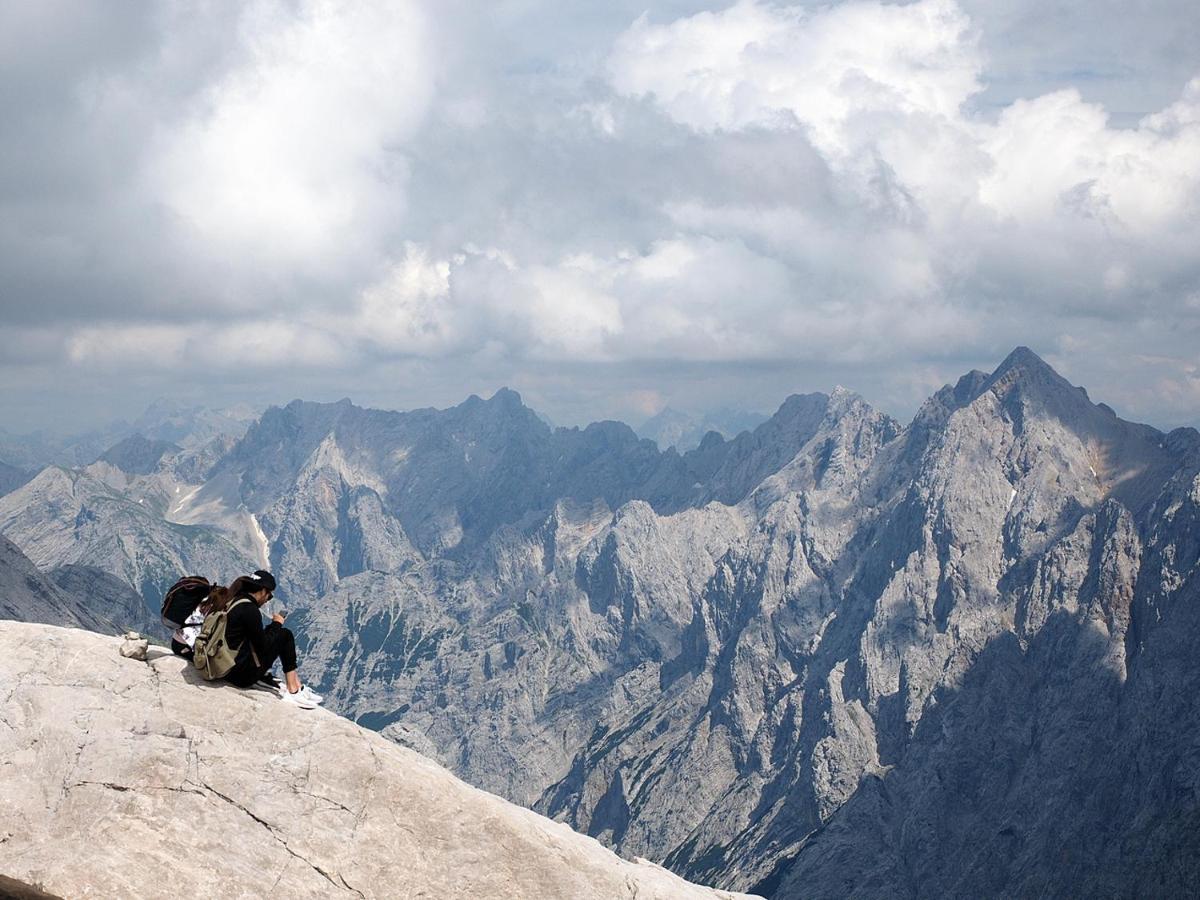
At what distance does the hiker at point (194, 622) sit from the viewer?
28266mm

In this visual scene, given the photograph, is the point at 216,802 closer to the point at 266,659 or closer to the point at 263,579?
the point at 266,659

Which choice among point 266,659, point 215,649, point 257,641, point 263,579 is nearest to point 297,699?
point 266,659

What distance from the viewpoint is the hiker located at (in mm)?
28266

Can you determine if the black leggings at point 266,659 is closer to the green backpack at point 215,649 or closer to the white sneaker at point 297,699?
the green backpack at point 215,649

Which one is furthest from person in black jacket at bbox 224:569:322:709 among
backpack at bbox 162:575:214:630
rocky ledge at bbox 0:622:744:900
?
backpack at bbox 162:575:214:630

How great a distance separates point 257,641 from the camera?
27.6 meters

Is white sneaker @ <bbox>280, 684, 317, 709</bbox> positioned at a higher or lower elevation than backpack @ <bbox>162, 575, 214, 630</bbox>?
lower

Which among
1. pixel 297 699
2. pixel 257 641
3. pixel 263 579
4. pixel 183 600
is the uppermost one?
pixel 263 579

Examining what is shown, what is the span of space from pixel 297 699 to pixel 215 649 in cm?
279

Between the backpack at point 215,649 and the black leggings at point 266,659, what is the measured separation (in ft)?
1.02

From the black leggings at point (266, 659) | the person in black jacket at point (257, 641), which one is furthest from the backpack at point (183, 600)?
the black leggings at point (266, 659)

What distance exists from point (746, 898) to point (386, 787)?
55.8 ft

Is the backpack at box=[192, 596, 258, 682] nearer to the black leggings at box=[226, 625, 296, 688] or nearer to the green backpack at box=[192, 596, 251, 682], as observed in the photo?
the green backpack at box=[192, 596, 251, 682]

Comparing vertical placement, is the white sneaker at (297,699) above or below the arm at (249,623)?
below
